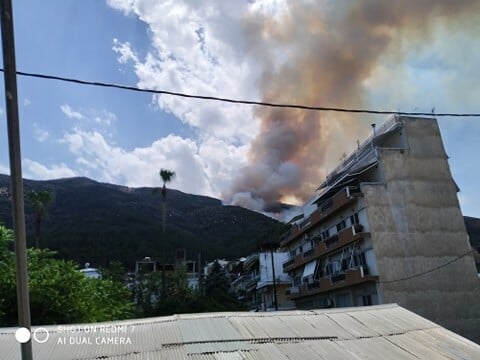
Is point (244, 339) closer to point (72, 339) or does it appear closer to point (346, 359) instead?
point (346, 359)

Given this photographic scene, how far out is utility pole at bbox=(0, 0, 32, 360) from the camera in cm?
325

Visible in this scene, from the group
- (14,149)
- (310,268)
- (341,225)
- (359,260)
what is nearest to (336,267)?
(341,225)

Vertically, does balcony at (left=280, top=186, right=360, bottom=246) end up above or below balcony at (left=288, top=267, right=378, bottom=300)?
above

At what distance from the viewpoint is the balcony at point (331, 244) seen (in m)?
34.8

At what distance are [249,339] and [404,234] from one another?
2935 cm

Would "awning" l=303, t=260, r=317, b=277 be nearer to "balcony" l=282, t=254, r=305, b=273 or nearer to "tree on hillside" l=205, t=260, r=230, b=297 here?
"balcony" l=282, t=254, r=305, b=273

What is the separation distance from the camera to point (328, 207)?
40344mm

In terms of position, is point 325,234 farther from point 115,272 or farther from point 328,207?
point 115,272

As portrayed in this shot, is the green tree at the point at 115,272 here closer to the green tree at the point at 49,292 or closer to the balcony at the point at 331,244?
the balcony at the point at 331,244

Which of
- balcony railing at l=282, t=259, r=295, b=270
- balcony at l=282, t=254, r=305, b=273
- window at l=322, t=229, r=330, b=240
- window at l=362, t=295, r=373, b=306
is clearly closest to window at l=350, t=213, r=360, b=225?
window at l=322, t=229, r=330, b=240

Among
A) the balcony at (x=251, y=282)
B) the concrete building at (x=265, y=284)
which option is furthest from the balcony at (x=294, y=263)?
the balcony at (x=251, y=282)

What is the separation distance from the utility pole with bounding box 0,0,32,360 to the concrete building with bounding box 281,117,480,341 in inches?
1271

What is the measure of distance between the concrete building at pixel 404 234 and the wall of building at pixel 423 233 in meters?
0.08

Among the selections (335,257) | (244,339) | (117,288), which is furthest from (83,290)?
(335,257)
